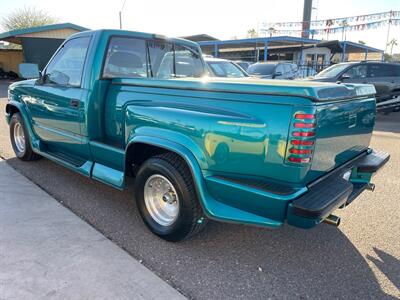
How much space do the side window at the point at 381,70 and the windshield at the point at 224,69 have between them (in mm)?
4927

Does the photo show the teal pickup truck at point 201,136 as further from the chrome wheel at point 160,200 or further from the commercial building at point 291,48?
the commercial building at point 291,48

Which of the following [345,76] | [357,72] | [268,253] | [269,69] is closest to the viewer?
[268,253]

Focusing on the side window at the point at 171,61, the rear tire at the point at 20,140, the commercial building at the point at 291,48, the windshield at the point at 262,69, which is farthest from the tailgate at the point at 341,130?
the commercial building at the point at 291,48

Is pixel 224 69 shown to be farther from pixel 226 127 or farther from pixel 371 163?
pixel 226 127

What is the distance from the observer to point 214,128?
2479 mm

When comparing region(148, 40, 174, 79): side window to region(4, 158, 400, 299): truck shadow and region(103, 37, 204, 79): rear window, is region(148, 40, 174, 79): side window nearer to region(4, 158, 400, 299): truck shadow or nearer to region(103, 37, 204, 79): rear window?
region(103, 37, 204, 79): rear window

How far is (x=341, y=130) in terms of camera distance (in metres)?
2.66

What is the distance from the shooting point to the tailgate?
2.36 m

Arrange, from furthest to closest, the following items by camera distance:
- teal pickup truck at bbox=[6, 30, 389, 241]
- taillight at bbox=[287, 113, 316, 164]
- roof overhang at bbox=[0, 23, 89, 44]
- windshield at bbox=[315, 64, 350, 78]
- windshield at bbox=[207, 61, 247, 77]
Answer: roof overhang at bbox=[0, 23, 89, 44], windshield at bbox=[315, 64, 350, 78], windshield at bbox=[207, 61, 247, 77], teal pickup truck at bbox=[6, 30, 389, 241], taillight at bbox=[287, 113, 316, 164]

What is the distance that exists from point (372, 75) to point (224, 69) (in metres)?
5.57

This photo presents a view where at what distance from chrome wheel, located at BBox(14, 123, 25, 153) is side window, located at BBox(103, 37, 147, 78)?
2.55 meters

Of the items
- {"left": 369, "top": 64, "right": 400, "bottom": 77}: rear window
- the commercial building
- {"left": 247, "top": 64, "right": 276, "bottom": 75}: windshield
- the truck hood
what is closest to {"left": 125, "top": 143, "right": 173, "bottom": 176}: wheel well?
the truck hood

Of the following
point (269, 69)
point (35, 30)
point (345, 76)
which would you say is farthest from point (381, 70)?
point (35, 30)

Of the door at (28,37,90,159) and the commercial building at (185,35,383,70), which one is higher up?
the commercial building at (185,35,383,70)
